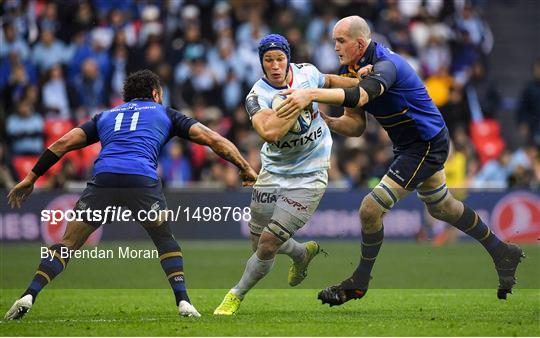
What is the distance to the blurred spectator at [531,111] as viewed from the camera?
74.6ft

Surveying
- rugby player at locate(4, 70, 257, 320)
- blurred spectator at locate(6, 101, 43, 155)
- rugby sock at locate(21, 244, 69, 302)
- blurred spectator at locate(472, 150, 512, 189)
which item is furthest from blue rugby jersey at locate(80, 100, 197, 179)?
blurred spectator at locate(472, 150, 512, 189)

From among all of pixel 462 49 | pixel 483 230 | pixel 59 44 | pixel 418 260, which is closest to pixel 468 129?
pixel 462 49

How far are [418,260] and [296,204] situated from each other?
6771 mm

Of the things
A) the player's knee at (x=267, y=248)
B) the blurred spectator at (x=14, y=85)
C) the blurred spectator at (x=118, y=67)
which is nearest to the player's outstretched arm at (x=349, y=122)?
the player's knee at (x=267, y=248)

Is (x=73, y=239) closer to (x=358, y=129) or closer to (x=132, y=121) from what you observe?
(x=132, y=121)

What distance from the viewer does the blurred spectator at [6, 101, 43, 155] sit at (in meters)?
21.1

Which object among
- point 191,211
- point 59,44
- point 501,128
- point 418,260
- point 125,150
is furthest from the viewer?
point 501,128

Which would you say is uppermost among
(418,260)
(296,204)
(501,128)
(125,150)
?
(125,150)

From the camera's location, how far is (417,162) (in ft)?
35.4

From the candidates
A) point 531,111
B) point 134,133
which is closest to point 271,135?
point 134,133

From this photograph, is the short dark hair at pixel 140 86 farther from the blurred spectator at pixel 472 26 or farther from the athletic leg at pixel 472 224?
the blurred spectator at pixel 472 26

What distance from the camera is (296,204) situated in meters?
10.4

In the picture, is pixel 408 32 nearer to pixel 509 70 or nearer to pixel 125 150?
pixel 509 70

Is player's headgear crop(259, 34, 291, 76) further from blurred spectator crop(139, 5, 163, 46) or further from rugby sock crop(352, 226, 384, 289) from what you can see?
blurred spectator crop(139, 5, 163, 46)
